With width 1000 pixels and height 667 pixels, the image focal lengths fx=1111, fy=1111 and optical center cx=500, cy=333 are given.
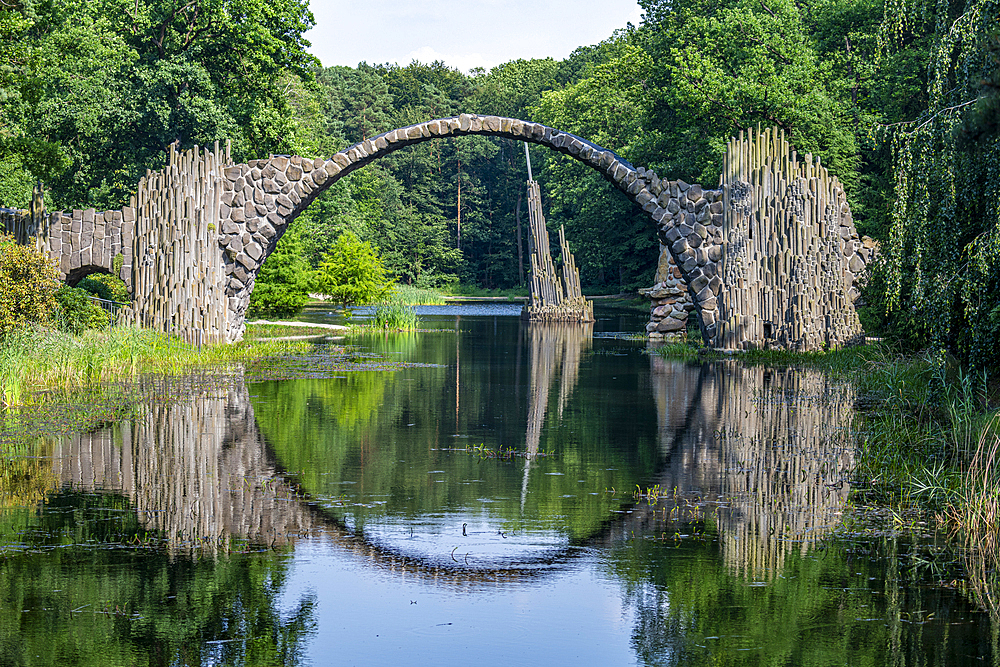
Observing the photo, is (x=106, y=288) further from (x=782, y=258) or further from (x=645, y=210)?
(x=782, y=258)

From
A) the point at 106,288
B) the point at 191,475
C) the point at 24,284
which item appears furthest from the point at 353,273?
the point at 191,475

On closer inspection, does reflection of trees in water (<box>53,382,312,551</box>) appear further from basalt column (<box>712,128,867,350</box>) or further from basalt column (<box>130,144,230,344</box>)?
basalt column (<box>712,128,867,350</box>)

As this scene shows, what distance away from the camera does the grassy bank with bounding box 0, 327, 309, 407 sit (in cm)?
1522

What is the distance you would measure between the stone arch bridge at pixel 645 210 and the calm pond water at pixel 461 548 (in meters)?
9.18

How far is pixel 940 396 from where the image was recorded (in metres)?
12.5

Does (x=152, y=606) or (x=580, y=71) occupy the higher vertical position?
(x=580, y=71)

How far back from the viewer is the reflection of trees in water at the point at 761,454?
8031 millimetres

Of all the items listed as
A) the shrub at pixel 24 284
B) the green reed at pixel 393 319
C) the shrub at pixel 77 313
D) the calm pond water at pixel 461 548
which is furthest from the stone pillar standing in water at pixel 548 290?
the calm pond water at pixel 461 548

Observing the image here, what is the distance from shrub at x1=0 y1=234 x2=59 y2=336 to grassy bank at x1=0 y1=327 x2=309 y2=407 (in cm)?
69

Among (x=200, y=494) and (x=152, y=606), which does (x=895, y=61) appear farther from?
(x=152, y=606)

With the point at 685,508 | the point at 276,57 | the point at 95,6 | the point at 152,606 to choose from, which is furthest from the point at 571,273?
the point at 152,606

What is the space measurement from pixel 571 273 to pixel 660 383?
21.1 meters

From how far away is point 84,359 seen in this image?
1719cm

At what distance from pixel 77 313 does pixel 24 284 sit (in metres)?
3.03
